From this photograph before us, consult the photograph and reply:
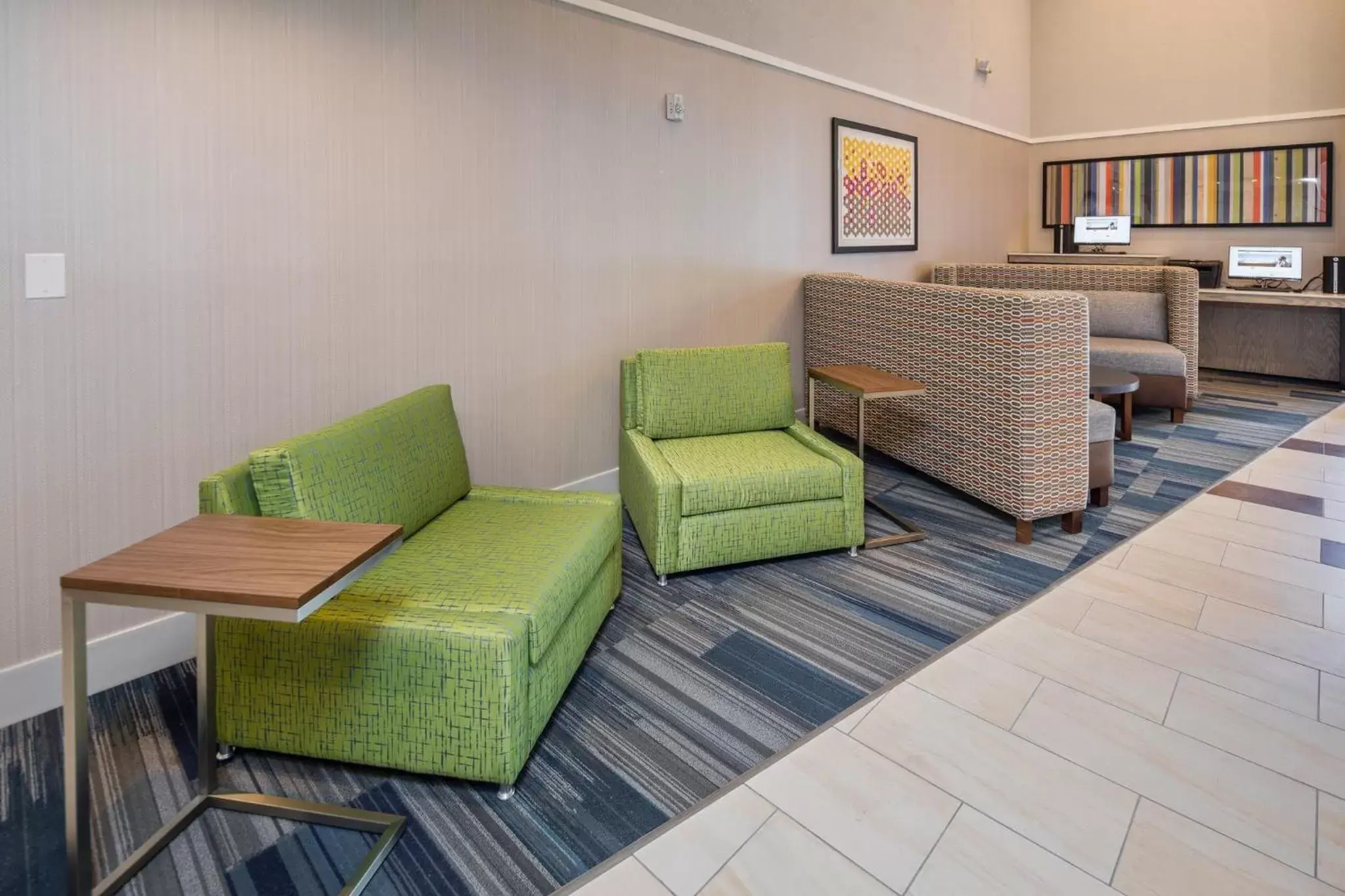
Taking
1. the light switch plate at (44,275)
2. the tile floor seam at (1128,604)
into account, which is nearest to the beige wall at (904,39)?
the light switch plate at (44,275)

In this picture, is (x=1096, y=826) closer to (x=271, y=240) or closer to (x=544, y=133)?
(x=271, y=240)

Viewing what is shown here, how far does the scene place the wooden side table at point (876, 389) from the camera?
3.02 metres

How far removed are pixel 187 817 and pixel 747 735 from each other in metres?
1.27

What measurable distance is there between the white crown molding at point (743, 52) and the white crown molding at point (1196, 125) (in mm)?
1607

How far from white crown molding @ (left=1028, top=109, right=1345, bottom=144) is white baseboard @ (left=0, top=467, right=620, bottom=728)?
772 centimetres

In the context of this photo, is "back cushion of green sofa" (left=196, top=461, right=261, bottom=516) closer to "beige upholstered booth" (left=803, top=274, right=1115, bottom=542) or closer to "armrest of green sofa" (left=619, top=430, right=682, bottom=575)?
"armrest of green sofa" (left=619, top=430, right=682, bottom=575)

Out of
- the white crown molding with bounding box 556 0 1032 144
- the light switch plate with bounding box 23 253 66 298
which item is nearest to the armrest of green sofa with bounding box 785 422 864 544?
the white crown molding with bounding box 556 0 1032 144

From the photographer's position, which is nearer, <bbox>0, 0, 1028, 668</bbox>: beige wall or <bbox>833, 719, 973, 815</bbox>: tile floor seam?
<bbox>833, 719, 973, 815</bbox>: tile floor seam

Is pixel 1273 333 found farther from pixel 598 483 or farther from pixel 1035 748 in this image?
pixel 1035 748

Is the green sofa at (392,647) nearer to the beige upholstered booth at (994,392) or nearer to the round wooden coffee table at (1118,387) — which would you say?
the beige upholstered booth at (994,392)

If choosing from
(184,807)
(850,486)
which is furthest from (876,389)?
(184,807)

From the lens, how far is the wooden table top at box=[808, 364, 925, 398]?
300 cm

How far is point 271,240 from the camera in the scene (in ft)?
7.84

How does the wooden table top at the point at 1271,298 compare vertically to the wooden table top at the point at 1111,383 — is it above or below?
above
